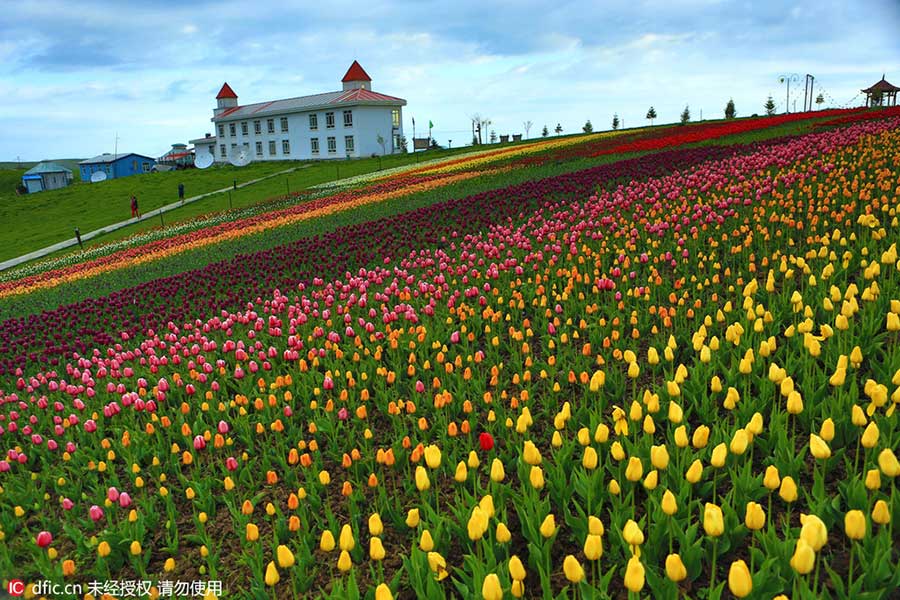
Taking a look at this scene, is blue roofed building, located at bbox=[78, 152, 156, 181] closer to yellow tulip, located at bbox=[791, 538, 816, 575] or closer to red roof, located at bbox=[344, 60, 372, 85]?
red roof, located at bbox=[344, 60, 372, 85]

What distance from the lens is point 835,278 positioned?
706cm

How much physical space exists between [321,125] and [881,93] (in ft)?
185

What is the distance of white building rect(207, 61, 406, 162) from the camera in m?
72.0

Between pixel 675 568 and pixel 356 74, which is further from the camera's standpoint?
pixel 356 74

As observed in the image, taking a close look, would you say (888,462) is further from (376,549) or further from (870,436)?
(376,549)

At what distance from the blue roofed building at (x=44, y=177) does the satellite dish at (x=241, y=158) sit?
24.3 meters

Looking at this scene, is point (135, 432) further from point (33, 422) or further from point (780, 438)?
point (780, 438)

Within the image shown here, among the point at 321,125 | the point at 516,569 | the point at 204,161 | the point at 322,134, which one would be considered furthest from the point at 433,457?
the point at 204,161

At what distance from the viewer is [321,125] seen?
2945 inches

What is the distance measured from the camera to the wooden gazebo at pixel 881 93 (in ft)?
180

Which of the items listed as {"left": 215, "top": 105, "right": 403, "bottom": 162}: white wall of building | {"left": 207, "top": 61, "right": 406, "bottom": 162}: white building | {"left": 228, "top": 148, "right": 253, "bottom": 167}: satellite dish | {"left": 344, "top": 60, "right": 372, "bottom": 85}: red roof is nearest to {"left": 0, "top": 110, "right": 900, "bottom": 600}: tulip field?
{"left": 215, "top": 105, "right": 403, "bottom": 162}: white wall of building

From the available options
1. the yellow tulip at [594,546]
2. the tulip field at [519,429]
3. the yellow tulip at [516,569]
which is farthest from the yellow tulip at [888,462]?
the yellow tulip at [516,569]

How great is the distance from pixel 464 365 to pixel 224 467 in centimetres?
266

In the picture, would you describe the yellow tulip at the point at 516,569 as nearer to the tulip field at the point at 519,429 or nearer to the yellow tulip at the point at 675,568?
the tulip field at the point at 519,429
